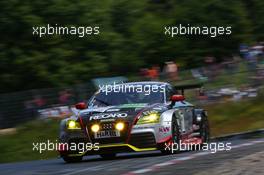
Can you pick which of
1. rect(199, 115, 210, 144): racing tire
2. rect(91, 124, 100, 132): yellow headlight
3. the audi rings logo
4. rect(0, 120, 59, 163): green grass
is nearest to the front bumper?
rect(91, 124, 100, 132): yellow headlight

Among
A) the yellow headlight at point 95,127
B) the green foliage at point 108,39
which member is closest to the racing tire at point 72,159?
the yellow headlight at point 95,127

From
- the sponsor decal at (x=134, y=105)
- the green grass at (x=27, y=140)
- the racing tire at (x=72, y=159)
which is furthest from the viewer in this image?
the green grass at (x=27, y=140)

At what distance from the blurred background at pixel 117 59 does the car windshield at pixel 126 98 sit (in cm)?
757

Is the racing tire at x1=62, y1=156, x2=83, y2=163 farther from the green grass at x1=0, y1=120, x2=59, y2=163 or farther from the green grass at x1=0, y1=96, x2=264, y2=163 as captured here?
the green grass at x1=0, y1=96, x2=264, y2=163

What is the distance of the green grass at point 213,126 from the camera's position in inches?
918

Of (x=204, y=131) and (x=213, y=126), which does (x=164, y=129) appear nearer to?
(x=204, y=131)

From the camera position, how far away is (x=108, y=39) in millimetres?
46656

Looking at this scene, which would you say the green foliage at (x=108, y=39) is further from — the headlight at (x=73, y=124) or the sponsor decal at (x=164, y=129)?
the sponsor decal at (x=164, y=129)

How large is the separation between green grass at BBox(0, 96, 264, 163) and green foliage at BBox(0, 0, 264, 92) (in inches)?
618

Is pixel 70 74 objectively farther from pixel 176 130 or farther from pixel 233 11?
pixel 176 130

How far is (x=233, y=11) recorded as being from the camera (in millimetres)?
52250

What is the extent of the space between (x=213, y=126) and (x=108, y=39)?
73.4 feet

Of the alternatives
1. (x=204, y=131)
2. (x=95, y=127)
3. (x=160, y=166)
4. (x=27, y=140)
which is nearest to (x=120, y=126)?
(x=95, y=127)

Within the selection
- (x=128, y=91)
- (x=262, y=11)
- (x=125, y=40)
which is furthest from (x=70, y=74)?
(x=128, y=91)
